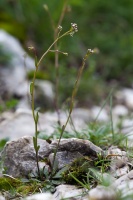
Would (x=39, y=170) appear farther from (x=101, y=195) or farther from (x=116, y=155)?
(x=101, y=195)

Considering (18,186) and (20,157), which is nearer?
(18,186)

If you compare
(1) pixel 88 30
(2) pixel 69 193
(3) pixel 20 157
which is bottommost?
(2) pixel 69 193

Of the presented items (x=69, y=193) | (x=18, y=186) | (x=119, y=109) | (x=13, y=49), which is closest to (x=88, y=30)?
Answer: (x=13, y=49)

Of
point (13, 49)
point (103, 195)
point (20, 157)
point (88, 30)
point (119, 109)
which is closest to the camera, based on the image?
point (103, 195)

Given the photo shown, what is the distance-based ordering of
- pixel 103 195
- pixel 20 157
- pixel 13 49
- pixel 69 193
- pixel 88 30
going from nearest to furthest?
pixel 103 195 → pixel 69 193 → pixel 20 157 → pixel 13 49 → pixel 88 30

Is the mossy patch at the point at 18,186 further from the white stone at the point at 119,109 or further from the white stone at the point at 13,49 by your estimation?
the white stone at the point at 13,49

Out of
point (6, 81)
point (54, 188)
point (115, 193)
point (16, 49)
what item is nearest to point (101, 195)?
point (115, 193)

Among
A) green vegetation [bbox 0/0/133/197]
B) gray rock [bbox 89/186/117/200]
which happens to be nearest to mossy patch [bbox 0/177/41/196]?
gray rock [bbox 89/186/117/200]

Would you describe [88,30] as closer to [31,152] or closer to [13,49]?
[13,49]

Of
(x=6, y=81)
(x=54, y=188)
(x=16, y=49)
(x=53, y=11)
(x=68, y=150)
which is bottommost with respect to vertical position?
(x=54, y=188)

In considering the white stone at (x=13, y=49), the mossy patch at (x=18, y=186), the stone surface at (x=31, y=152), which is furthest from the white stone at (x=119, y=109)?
the mossy patch at (x=18, y=186)

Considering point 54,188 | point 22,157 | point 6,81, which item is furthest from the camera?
point 6,81
